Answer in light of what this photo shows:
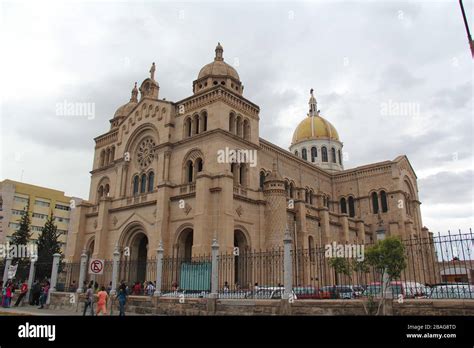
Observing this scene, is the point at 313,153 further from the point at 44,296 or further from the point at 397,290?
the point at 397,290

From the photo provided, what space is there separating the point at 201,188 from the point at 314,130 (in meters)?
33.5

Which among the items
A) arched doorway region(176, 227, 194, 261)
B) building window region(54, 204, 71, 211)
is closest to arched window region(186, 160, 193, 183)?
arched doorway region(176, 227, 194, 261)

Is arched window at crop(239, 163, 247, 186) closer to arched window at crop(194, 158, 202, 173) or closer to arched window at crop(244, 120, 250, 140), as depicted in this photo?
arched window at crop(244, 120, 250, 140)

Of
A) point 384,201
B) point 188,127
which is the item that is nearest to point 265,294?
point 188,127

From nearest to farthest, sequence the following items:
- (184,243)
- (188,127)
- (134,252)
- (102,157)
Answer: (184,243) → (188,127) → (134,252) → (102,157)

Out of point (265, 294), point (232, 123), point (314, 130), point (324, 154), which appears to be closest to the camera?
point (265, 294)

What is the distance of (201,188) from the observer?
23984mm

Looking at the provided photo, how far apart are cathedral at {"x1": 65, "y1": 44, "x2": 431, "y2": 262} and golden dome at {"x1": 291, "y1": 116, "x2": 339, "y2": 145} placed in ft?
49.1

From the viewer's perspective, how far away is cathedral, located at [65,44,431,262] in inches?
990

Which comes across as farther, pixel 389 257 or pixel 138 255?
pixel 138 255
